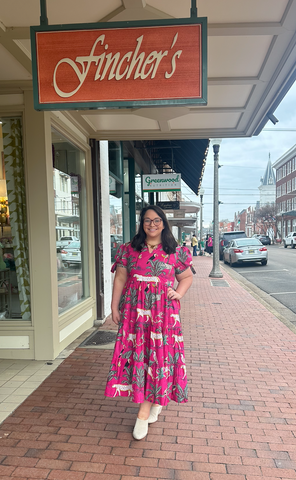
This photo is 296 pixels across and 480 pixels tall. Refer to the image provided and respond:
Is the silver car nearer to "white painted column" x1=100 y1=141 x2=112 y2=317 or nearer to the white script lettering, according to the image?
"white painted column" x1=100 y1=141 x2=112 y2=317

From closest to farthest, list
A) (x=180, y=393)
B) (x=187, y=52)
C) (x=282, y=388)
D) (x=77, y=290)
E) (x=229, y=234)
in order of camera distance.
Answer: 1. (x=187, y=52)
2. (x=180, y=393)
3. (x=282, y=388)
4. (x=77, y=290)
5. (x=229, y=234)

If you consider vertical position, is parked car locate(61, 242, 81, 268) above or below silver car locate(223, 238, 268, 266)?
above

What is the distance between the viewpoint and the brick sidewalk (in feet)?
7.69

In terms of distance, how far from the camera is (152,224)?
2.83 metres

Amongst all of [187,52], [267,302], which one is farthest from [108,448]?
[267,302]

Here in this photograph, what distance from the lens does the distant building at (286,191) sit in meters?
53.9

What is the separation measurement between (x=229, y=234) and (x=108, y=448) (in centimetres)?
2078

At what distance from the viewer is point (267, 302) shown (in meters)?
8.36

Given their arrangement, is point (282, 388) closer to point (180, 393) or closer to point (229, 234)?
point (180, 393)

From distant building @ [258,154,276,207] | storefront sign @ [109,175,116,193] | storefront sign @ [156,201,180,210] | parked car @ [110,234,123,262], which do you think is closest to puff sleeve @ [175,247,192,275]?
parked car @ [110,234,123,262]

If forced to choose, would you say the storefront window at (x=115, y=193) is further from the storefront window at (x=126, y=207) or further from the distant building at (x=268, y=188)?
the distant building at (x=268, y=188)

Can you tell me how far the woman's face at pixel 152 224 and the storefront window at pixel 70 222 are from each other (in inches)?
83.5

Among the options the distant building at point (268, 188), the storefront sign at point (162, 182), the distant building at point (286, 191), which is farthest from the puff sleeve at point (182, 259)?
the distant building at point (268, 188)

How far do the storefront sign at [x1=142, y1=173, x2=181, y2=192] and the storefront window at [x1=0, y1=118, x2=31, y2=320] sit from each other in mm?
6647
